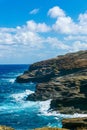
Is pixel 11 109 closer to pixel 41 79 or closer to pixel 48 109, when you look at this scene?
pixel 48 109

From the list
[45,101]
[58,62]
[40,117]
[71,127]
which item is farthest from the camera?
[58,62]

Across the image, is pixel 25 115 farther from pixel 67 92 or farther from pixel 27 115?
pixel 67 92

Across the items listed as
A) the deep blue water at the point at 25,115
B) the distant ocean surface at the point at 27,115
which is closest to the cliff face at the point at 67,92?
the distant ocean surface at the point at 27,115

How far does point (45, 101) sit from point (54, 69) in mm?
73167

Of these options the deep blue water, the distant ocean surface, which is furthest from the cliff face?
the deep blue water

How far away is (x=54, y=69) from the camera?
18162 cm

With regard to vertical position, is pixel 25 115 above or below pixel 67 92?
below

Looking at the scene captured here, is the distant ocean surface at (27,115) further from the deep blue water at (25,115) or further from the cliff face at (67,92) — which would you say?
the cliff face at (67,92)

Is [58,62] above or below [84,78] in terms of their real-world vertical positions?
above

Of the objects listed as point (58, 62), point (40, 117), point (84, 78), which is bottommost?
point (40, 117)

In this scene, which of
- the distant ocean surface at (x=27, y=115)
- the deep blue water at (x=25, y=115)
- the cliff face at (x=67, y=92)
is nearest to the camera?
the distant ocean surface at (x=27, y=115)

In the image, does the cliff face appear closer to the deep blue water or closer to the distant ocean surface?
the distant ocean surface

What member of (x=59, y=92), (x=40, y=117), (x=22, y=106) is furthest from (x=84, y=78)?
(x=40, y=117)

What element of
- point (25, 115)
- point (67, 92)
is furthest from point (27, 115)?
point (67, 92)
